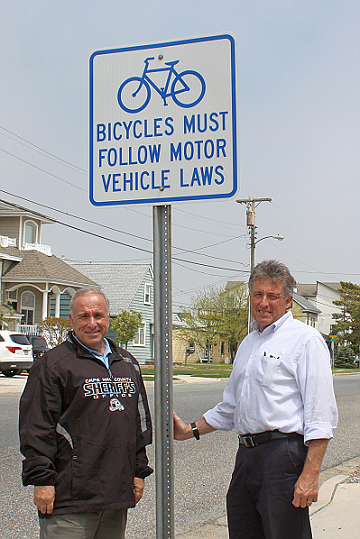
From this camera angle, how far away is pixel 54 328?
27188 millimetres

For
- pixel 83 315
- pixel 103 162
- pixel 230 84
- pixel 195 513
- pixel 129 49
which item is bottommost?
pixel 195 513

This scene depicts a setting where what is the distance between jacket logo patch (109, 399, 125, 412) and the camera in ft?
9.67

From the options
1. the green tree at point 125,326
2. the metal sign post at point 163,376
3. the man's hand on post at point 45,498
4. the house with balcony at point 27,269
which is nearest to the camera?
the metal sign post at point 163,376

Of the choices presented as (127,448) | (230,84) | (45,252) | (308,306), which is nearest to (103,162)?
(230,84)

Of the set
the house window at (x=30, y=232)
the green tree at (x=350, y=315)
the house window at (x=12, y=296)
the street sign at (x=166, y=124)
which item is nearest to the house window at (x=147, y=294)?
the house window at (x=30, y=232)

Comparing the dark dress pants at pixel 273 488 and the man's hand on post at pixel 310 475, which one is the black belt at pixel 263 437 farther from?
the man's hand on post at pixel 310 475

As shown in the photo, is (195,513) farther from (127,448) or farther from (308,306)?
(308,306)

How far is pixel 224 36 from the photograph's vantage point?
2527 millimetres

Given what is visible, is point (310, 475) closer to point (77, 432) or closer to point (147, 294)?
point (77, 432)

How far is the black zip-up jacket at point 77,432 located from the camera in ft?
9.22

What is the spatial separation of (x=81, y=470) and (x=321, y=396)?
48.9 inches

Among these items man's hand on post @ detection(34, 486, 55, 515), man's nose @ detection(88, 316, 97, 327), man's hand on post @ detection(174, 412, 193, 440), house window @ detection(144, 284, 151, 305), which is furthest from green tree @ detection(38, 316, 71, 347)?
man's hand on post @ detection(34, 486, 55, 515)

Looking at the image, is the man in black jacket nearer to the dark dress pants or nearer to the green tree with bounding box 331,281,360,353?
the dark dress pants

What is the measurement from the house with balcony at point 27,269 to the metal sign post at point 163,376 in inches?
1119
